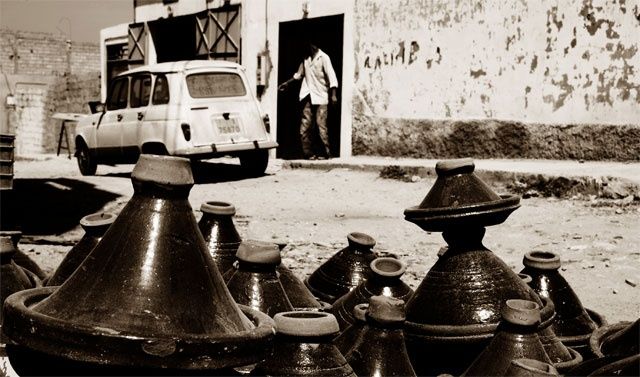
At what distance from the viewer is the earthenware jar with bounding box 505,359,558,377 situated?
1865mm

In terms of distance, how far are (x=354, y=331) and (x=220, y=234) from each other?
0.88m

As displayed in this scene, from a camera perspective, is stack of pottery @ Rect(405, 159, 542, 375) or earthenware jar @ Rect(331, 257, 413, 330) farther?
earthenware jar @ Rect(331, 257, 413, 330)

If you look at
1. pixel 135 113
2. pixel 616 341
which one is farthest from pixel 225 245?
pixel 135 113

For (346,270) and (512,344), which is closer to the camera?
(512,344)

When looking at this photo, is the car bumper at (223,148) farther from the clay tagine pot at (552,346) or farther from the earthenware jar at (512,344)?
the earthenware jar at (512,344)

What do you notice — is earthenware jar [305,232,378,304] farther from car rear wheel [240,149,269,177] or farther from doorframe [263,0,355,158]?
doorframe [263,0,355,158]

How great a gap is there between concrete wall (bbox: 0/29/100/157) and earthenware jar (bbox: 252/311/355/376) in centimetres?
2008

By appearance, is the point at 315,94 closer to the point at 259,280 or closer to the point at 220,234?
the point at 220,234

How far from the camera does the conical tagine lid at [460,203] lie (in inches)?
107

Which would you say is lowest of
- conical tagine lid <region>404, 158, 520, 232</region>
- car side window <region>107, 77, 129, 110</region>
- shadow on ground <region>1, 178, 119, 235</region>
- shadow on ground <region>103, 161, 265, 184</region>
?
shadow on ground <region>1, 178, 119, 235</region>

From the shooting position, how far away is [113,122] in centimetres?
1224

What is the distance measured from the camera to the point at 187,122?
35.9 ft

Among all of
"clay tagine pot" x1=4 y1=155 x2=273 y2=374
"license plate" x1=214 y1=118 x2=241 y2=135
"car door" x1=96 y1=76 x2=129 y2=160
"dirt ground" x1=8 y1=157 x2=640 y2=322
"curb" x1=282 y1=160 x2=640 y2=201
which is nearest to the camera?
"clay tagine pot" x1=4 y1=155 x2=273 y2=374

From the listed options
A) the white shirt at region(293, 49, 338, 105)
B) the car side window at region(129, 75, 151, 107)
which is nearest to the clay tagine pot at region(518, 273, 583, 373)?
the car side window at region(129, 75, 151, 107)
